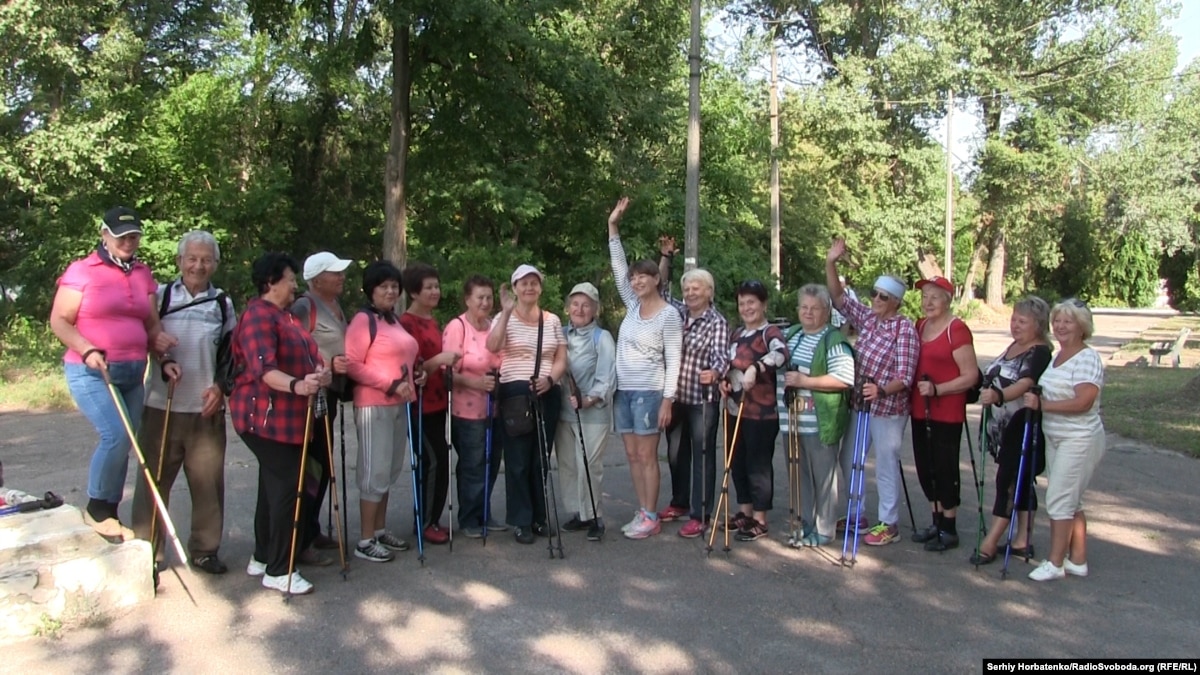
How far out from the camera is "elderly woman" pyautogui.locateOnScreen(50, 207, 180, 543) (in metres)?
4.60

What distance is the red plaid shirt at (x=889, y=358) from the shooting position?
5578 mm

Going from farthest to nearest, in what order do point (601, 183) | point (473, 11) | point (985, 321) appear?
point (985, 321)
point (601, 183)
point (473, 11)

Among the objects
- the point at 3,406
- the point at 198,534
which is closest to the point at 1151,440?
the point at 198,534

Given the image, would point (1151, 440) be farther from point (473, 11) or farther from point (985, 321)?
point (985, 321)

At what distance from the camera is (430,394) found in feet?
19.0

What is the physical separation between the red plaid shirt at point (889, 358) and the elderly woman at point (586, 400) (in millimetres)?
1588

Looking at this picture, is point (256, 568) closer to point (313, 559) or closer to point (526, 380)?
point (313, 559)

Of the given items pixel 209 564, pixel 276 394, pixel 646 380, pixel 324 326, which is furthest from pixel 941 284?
pixel 209 564

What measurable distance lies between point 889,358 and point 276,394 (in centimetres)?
355

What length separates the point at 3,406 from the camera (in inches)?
449

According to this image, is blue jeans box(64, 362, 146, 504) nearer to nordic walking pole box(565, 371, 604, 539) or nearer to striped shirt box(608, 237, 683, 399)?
nordic walking pole box(565, 371, 604, 539)

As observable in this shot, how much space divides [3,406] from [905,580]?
36.4ft

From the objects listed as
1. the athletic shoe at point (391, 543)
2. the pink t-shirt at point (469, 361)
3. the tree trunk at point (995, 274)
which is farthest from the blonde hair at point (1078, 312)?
the tree trunk at point (995, 274)

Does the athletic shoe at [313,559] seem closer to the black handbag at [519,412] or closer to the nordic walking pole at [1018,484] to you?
the black handbag at [519,412]
